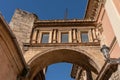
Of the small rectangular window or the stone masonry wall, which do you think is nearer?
the stone masonry wall

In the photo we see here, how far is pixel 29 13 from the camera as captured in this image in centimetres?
1393

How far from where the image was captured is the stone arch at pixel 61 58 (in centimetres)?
1142

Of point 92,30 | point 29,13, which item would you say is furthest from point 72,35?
point 29,13

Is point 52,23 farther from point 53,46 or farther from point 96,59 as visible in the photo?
point 96,59

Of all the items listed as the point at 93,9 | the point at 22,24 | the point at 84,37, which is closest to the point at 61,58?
the point at 84,37

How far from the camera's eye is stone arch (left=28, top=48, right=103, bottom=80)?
1142cm

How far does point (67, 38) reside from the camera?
1270 centimetres

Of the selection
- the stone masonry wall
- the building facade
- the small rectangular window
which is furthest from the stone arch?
the stone masonry wall

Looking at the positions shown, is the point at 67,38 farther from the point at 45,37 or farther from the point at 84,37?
the point at 45,37

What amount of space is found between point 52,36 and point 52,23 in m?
1.03

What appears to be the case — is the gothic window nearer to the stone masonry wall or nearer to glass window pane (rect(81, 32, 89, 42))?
glass window pane (rect(81, 32, 89, 42))

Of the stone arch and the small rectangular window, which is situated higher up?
the small rectangular window

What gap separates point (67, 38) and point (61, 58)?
1.38 metres

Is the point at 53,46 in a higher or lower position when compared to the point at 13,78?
higher
